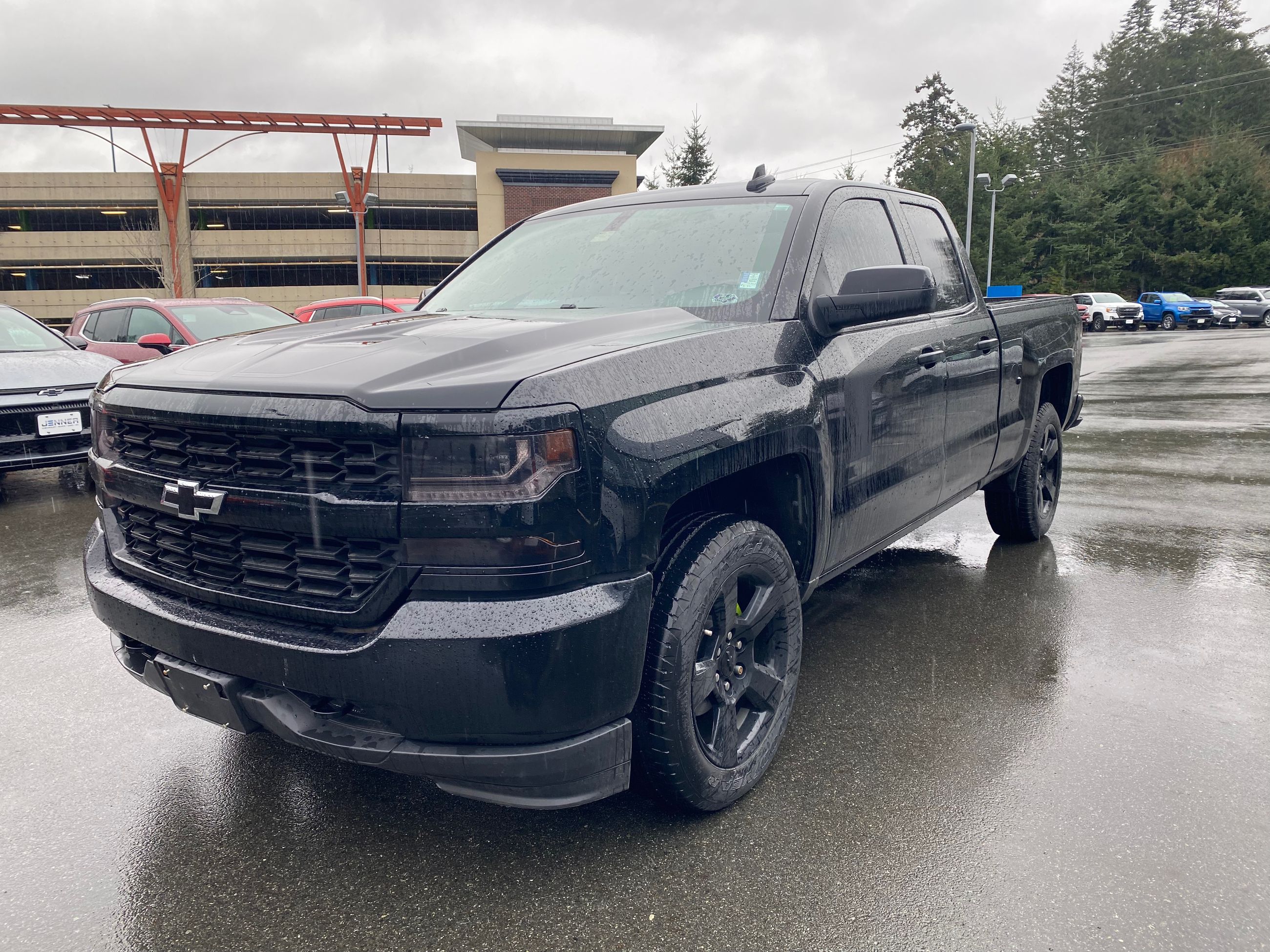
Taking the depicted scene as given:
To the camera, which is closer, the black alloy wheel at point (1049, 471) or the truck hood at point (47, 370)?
the black alloy wheel at point (1049, 471)

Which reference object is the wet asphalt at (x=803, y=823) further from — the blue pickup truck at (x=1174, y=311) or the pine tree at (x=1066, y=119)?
the pine tree at (x=1066, y=119)

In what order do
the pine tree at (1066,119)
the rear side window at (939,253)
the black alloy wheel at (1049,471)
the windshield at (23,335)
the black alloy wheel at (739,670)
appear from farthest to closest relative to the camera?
the pine tree at (1066,119) < the windshield at (23,335) < the black alloy wheel at (1049,471) < the rear side window at (939,253) < the black alloy wheel at (739,670)

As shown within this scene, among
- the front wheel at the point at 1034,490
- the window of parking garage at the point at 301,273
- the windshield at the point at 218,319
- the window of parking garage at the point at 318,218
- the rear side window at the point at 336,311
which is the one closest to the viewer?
the front wheel at the point at 1034,490

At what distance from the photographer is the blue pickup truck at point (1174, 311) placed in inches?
1532

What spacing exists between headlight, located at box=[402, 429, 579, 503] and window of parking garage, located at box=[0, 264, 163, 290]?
5768 cm

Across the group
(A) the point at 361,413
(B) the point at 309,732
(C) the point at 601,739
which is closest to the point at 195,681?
(B) the point at 309,732

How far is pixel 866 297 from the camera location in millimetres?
2926

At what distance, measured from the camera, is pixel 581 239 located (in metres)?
3.66

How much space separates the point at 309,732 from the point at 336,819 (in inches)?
25.5

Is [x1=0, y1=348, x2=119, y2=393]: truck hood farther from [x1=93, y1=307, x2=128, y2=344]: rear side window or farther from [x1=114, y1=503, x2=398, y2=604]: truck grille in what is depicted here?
[x1=114, y1=503, x2=398, y2=604]: truck grille

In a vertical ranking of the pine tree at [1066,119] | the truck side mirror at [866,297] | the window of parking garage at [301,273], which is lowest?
the truck side mirror at [866,297]

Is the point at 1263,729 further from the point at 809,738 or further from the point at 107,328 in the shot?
the point at 107,328

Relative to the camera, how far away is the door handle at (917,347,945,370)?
3604mm

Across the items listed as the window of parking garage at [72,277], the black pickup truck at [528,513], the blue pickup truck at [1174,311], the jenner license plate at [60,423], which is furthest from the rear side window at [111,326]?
the window of parking garage at [72,277]
